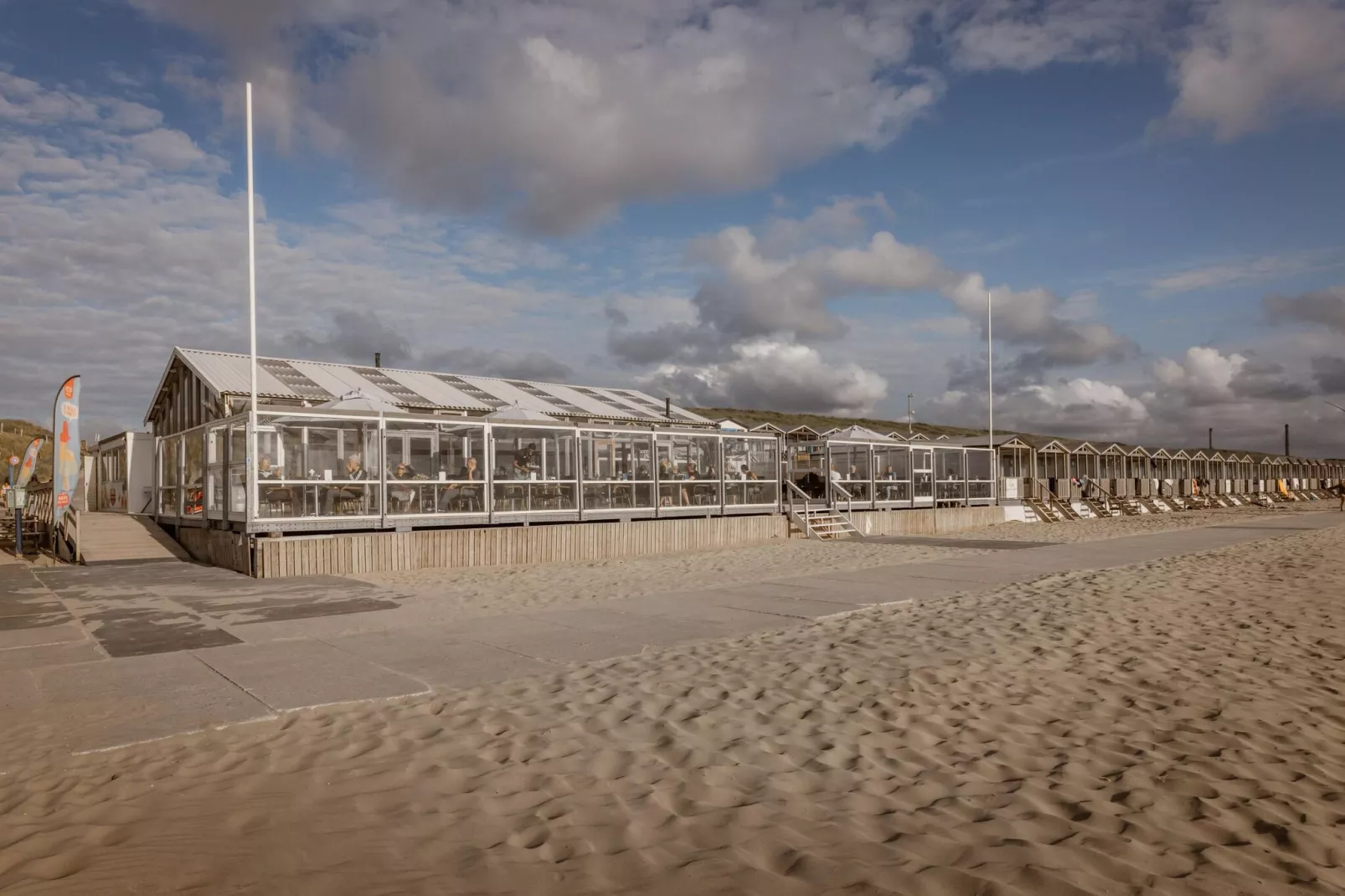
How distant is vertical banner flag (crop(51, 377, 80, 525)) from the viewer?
16.2 m

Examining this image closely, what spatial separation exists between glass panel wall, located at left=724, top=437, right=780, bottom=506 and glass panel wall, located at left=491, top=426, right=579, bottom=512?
15.6ft

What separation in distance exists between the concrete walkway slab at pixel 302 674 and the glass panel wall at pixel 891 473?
20.9 m

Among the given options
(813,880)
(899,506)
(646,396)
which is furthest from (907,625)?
(646,396)

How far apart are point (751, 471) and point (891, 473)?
252 inches

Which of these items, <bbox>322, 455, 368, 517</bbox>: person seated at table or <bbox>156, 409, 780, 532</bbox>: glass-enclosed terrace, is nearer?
<bbox>156, 409, 780, 532</bbox>: glass-enclosed terrace

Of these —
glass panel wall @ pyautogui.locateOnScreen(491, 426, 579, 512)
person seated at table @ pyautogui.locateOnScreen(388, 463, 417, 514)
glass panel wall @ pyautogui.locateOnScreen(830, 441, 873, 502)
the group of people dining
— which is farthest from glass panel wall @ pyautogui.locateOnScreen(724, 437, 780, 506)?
person seated at table @ pyautogui.locateOnScreen(388, 463, 417, 514)

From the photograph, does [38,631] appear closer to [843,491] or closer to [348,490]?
[348,490]

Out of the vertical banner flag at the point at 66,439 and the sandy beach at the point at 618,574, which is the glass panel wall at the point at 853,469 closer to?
the sandy beach at the point at 618,574

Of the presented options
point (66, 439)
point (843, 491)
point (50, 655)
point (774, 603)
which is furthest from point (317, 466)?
point (843, 491)

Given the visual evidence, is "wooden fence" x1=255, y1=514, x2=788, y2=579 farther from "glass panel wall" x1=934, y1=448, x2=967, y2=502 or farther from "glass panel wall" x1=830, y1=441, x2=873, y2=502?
"glass panel wall" x1=934, y1=448, x2=967, y2=502

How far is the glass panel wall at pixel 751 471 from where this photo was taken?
22.3 m

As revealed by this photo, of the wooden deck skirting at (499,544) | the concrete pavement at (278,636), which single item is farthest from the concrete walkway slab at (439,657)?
the wooden deck skirting at (499,544)

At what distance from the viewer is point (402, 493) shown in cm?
1628

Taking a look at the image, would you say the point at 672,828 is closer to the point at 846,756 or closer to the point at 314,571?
the point at 846,756
